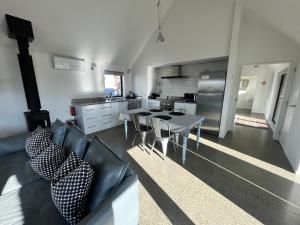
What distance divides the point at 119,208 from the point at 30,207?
0.81 meters

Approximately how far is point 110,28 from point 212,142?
159 inches

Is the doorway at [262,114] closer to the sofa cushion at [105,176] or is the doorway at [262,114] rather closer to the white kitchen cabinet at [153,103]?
the white kitchen cabinet at [153,103]

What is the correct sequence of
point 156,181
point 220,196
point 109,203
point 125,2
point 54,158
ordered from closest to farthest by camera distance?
point 109,203
point 54,158
point 220,196
point 156,181
point 125,2

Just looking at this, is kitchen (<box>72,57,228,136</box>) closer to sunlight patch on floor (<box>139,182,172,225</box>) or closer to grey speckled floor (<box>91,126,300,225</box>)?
grey speckled floor (<box>91,126,300,225</box>)

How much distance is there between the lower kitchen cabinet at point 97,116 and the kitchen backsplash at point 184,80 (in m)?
1.80

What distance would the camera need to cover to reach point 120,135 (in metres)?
3.83

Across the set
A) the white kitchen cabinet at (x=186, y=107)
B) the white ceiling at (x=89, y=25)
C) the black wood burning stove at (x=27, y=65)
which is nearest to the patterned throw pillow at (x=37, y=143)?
the black wood burning stove at (x=27, y=65)

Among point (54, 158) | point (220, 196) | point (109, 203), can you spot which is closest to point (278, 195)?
point (220, 196)

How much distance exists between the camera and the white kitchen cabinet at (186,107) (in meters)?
4.18

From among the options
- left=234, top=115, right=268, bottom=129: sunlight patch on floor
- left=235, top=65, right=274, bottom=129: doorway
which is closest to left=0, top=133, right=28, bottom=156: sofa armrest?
left=234, top=115, right=268, bottom=129: sunlight patch on floor

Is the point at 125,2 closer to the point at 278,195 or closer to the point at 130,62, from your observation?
the point at 130,62

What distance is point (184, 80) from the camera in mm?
4980

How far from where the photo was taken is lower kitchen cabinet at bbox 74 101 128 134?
3807 millimetres

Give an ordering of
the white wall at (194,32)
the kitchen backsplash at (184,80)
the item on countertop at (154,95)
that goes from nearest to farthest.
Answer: the white wall at (194,32) < the kitchen backsplash at (184,80) < the item on countertop at (154,95)
